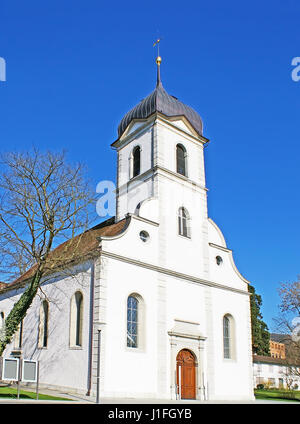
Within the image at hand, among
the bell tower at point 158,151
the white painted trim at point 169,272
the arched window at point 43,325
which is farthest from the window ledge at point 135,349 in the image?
the bell tower at point 158,151

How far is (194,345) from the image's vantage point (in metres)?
26.4

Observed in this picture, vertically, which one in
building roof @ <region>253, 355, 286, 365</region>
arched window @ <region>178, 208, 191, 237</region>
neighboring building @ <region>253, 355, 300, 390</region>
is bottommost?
neighboring building @ <region>253, 355, 300, 390</region>

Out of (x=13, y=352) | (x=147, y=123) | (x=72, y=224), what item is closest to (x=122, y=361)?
(x=72, y=224)

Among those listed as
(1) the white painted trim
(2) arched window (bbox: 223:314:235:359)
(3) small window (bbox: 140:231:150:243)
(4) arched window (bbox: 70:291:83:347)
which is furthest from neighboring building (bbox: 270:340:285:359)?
(4) arched window (bbox: 70:291:83:347)

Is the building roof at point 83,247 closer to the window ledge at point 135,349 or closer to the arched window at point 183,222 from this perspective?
the arched window at point 183,222

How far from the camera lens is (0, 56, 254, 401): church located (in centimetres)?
2302

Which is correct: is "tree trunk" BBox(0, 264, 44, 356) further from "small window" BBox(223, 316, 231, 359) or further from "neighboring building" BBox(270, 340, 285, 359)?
"neighboring building" BBox(270, 340, 285, 359)

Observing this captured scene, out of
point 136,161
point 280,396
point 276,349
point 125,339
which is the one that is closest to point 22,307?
point 125,339

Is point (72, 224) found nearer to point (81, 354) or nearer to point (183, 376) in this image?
point (81, 354)

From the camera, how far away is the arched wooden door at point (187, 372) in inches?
1000

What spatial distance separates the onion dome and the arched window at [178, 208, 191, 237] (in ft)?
20.5

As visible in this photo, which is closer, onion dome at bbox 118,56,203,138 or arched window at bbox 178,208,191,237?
arched window at bbox 178,208,191,237

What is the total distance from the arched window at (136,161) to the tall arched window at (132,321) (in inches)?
370

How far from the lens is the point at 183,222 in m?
29.0
